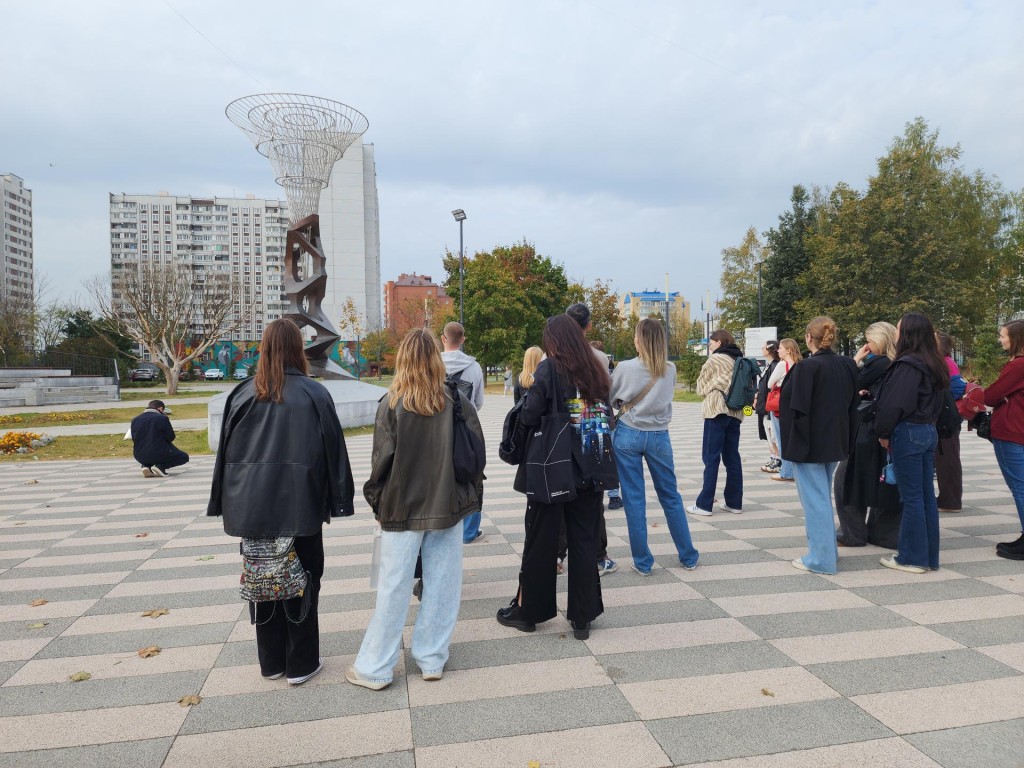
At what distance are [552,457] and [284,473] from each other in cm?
144

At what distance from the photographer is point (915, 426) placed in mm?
4969

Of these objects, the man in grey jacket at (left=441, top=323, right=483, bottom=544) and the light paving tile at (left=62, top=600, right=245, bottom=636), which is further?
the man in grey jacket at (left=441, top=323, right=483, bottom=544)

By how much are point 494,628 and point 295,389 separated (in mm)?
1957

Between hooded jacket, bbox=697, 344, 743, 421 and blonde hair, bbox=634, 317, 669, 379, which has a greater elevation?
blonde hair, bbox=634, 317, 669, 379

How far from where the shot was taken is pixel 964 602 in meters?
4.44

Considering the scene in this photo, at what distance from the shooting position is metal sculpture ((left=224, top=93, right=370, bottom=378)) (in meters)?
17.8

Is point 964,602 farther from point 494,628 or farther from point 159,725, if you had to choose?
point 159,725

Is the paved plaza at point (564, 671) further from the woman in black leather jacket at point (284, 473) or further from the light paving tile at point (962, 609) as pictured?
the woman in black leather jacket at point (284, 473)

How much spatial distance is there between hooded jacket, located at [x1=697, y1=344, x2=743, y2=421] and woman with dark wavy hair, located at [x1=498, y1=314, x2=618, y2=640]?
3171 millimetres

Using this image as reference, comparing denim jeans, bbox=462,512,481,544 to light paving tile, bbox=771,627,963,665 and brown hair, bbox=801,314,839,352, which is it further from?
brown hair, bbox=801,314,839,352

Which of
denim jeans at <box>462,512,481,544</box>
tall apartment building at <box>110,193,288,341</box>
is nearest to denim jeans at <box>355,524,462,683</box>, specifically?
denim jeans at <box>462,512,481,544</box>

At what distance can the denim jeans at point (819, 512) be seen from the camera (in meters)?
5.02

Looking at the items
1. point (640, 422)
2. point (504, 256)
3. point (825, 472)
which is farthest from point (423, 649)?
point (504, 256)

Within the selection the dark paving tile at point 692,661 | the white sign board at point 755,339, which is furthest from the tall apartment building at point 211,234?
the dark paving tile at point 692,661
